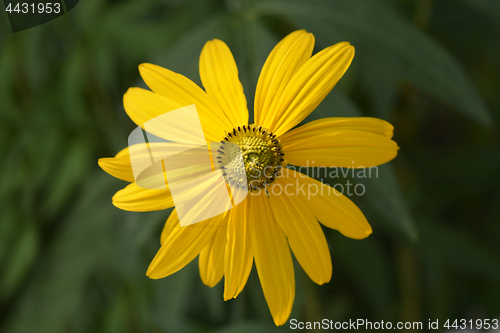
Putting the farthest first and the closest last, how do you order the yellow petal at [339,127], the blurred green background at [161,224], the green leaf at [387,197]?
1. the blurred green background at [161,224]
2. the green leaf at [387,197]
3. the yellow petal at [339,127]

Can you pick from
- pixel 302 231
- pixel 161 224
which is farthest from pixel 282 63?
pixel 161 224

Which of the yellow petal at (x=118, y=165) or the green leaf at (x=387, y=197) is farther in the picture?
the green leaf at (x=387, y=197)

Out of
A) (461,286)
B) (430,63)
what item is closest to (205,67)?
(430,63)

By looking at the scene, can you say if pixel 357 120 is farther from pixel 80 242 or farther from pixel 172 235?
pixel 80 242

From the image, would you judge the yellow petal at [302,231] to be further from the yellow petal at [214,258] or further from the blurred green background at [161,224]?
the blurred green background at [161,224]

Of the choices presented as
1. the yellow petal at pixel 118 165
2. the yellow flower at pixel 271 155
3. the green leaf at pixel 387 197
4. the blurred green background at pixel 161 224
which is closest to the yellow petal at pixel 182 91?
the yellow flower at pixel 271 155

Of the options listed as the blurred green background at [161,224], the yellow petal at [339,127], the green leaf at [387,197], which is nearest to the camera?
the yellow petal at [339,127]
